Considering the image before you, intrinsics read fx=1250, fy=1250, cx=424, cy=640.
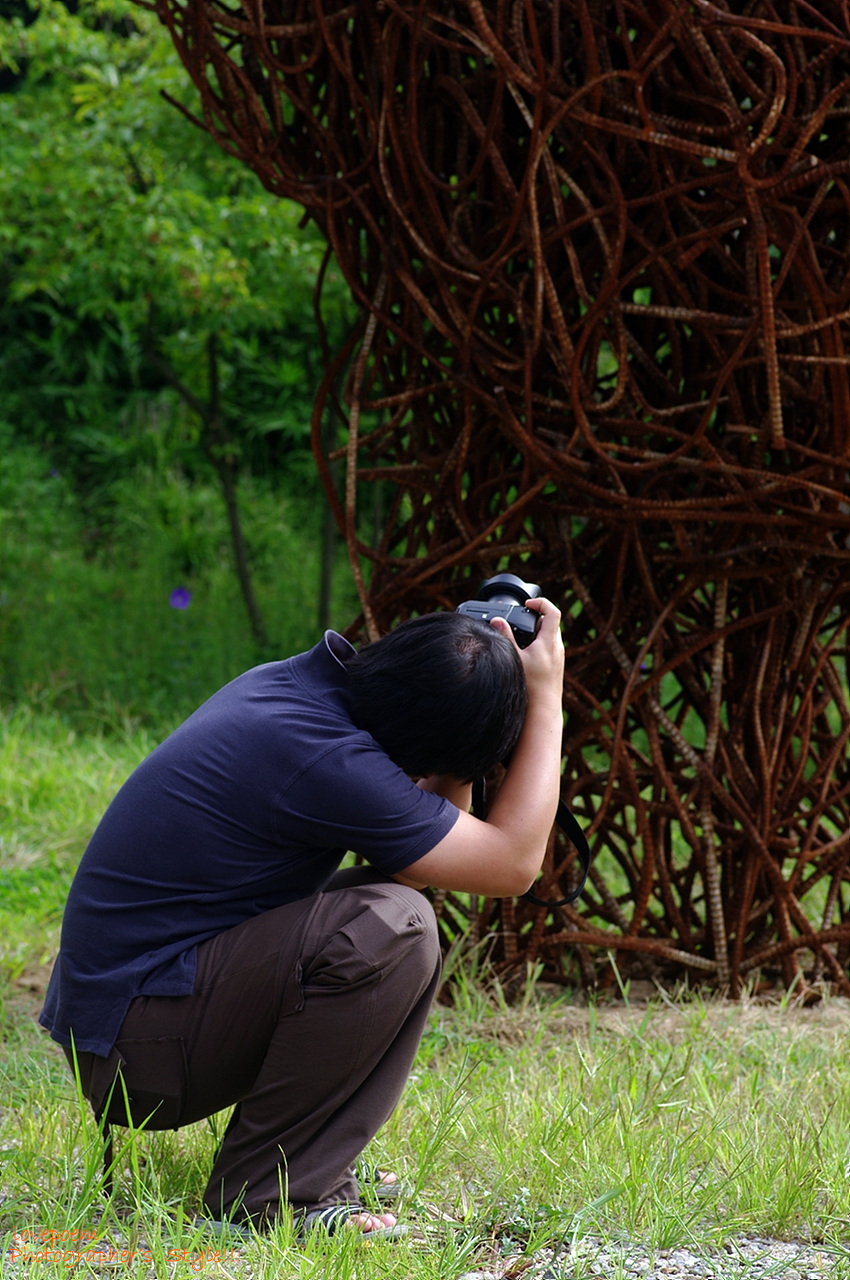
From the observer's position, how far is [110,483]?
28.9 ft

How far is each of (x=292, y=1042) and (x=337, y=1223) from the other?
0.82 ft

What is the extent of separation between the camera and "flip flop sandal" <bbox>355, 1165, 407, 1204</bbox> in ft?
6.00

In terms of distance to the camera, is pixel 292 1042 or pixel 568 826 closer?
pixel 292 1042

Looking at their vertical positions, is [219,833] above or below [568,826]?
above

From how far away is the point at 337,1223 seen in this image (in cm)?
172

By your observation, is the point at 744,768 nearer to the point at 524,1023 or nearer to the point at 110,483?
the point at 524,1023

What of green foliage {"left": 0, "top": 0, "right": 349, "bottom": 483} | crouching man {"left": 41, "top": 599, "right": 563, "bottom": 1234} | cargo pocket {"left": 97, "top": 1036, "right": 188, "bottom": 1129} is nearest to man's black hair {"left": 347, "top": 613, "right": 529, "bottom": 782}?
crouching man {"left": 41, "top": 599, "right": 563, "bottom": 1234}

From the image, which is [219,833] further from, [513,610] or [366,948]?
[513,610]

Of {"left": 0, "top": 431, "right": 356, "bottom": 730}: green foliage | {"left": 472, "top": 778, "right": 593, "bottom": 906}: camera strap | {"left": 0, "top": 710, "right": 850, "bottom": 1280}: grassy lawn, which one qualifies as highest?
{"left": 472, "top": 778, "right": 593, "bottom": 906}: camera strap

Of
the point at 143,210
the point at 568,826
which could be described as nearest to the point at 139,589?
the point at 143,210

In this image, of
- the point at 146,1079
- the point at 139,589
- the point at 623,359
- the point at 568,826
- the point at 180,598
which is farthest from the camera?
the point at 139,589

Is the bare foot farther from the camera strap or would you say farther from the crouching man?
the camera strap

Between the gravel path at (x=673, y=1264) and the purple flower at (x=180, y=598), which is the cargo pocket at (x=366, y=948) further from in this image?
the purple flower at (x=180, y=598)

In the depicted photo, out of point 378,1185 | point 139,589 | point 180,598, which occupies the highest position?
point 378,1185
